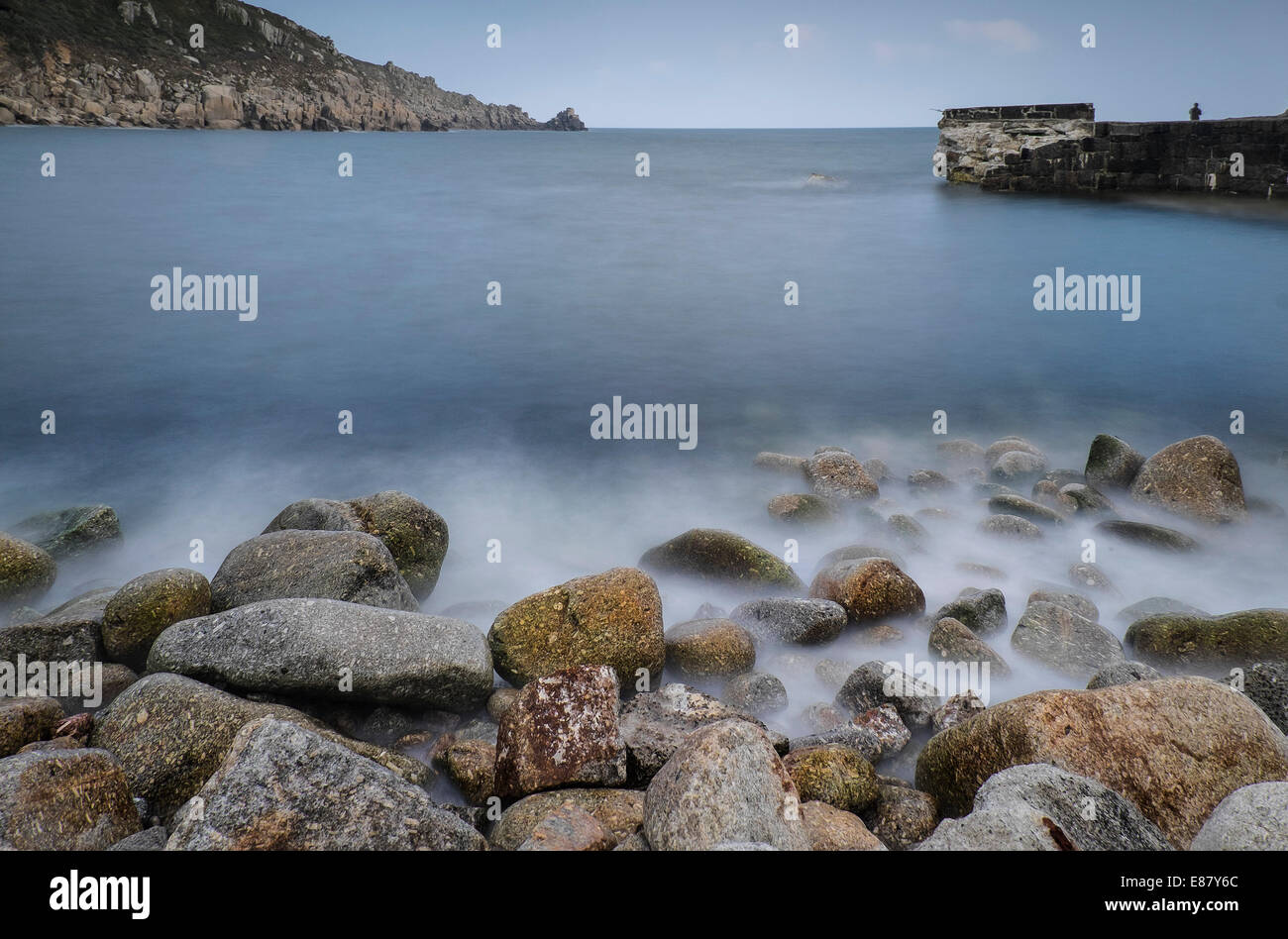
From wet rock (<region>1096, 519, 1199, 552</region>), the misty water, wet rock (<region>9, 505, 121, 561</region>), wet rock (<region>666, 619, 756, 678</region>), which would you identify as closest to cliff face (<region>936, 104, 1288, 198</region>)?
the misty water

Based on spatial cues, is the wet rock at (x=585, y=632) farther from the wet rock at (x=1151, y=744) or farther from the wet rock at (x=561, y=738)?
the wet rock at (x=1151, y=744)

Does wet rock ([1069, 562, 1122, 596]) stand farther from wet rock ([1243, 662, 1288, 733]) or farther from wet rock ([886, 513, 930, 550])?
wet rock ([1243, 662, 1288, 733])

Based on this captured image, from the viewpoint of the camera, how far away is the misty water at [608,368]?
7090 mm

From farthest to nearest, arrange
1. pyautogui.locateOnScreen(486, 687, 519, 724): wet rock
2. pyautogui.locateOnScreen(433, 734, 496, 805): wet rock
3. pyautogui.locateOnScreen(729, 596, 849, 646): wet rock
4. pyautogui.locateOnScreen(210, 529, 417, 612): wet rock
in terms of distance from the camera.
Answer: pyautogui.locateOnScreen(729, 596, 849, 646): wet rock, pyautogui.locateOnScreen(210, 529, 417, 612): wet rock, pyautogui.locateOnScreen(486, 687, 519, 724): wet rock, pyautogui.locateOnScreen(433, 734, 496, 805): wet rock

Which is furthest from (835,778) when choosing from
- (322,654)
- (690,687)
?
(322,654)

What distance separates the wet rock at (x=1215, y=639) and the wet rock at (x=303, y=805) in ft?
14.9

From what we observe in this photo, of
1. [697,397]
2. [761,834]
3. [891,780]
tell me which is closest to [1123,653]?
[891,780]

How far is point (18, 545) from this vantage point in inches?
218

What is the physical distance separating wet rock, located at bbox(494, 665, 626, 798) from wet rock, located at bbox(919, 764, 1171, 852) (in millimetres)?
1515

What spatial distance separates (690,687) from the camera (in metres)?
4.10

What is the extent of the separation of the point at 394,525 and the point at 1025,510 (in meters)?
5.64

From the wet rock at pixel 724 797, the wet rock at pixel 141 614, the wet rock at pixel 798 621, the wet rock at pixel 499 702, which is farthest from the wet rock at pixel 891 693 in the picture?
the wet rock at pixel 141 614

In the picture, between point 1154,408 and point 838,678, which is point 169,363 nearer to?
point 838,678

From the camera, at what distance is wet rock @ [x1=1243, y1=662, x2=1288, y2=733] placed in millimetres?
3814
